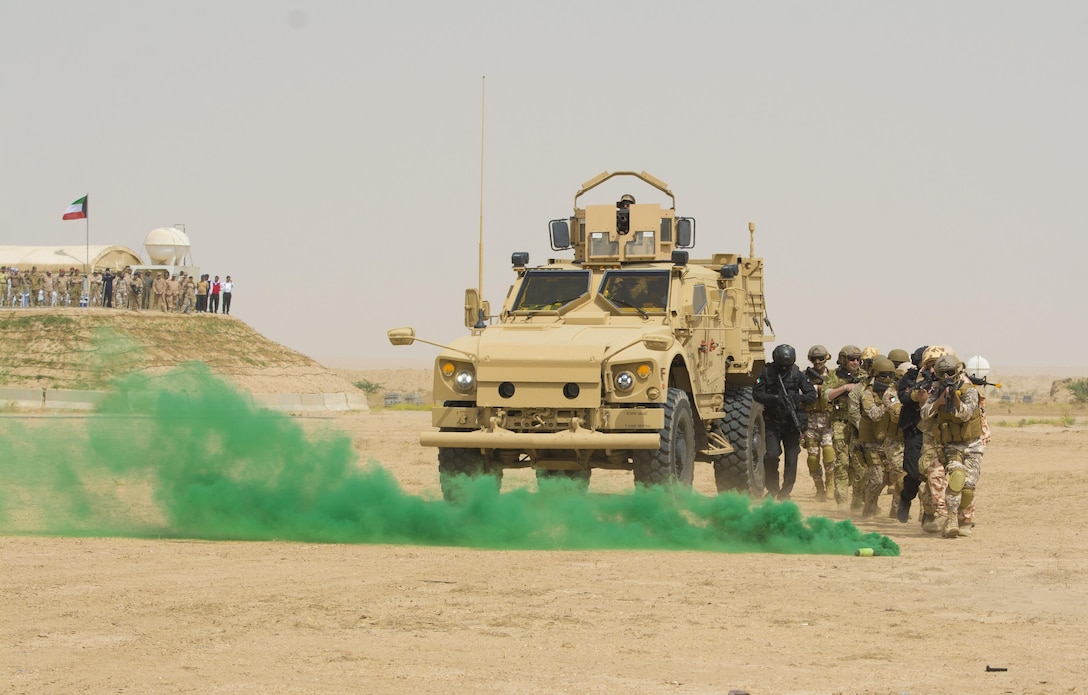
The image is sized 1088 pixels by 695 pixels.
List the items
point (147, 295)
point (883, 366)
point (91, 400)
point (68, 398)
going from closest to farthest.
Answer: point (883, 366) → point (91, 400) → point (68, 398) → point (147, 295)

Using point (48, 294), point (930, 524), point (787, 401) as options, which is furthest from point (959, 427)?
point (48, 294)

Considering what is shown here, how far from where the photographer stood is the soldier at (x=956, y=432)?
40.2 feet

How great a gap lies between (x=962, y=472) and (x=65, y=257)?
51.9 meters

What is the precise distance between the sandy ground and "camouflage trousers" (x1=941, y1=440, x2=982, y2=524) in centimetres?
36

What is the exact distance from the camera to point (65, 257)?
193 ft

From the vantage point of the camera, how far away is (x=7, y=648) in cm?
729

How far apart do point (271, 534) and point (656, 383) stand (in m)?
3.44

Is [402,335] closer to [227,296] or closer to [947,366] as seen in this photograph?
[947,366]

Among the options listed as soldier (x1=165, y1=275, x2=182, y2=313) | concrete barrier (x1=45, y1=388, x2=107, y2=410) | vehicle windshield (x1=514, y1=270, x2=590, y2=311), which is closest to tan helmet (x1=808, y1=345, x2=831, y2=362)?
vehicle windshield (x1=514, y1=270, x2=590, y2=311)

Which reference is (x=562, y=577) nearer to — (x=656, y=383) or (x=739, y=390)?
(x=656, y=383)

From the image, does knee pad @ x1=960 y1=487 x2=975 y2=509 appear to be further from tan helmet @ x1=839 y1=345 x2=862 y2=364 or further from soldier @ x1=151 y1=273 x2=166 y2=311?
soldier @ x1=151 y1=273 x2=166 y2=311

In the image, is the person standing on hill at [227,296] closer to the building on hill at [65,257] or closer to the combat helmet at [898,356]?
the building on hill at [65,257]

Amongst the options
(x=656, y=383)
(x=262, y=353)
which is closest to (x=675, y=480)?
(x=656, y=383)

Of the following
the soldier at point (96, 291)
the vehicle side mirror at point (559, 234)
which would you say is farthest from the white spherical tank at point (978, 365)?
the soldier at point (96, 291)
